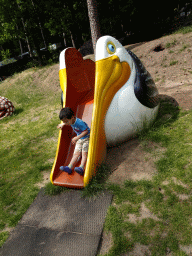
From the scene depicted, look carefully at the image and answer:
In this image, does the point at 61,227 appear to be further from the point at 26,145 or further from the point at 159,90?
the point at 159,90

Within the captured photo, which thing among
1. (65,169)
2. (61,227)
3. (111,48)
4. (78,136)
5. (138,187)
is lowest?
(61,227)

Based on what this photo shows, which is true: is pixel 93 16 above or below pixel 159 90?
above

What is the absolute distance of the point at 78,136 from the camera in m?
3.70

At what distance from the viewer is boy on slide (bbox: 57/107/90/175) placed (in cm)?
363

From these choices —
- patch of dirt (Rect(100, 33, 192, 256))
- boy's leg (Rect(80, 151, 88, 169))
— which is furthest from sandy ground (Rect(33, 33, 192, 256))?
boy's leg (Rect(80, 151, 88, 169))

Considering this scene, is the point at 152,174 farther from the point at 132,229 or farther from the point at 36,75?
the point at 36,75

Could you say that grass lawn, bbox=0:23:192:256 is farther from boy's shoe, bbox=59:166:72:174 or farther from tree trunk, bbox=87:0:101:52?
tree trunk, bbox=87:0:101:52

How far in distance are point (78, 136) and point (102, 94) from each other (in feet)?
2.83

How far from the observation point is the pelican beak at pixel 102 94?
360 cm

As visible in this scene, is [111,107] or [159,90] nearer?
[111,107]

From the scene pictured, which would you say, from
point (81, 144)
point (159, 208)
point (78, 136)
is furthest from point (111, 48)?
point (159, 208)

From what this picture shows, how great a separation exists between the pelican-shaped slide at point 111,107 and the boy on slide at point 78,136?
0.16 metres

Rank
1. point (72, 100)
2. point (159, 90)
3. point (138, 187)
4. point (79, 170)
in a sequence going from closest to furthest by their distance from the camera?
point (138, 187) < point (79, 170) < point (72, 100) < point (159, 90)

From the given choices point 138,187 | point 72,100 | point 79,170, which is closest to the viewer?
point 138,187
